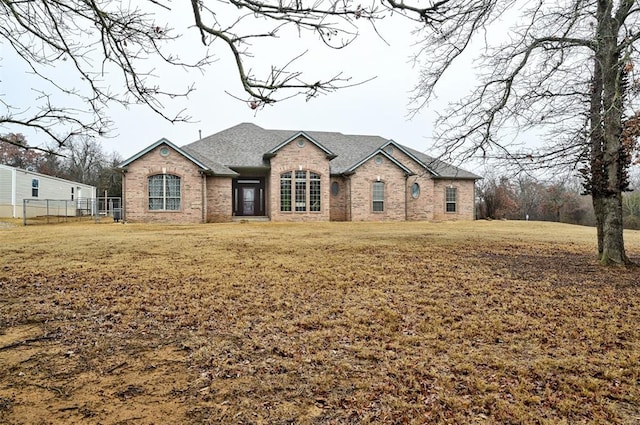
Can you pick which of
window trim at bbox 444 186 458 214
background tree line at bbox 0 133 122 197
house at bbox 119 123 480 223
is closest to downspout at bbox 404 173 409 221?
house at bbox 119 123 480 223

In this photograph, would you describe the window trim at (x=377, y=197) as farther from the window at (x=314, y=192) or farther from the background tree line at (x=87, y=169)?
the background tree line at (x=87, y=169)

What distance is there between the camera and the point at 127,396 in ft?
9.57

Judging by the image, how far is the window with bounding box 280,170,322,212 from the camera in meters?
22.9

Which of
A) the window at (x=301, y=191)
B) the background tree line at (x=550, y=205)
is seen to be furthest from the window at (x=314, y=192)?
the background tree line at (x=550, y=205)

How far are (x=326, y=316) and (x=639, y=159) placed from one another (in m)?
7.58

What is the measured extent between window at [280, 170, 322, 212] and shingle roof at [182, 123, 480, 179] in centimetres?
181

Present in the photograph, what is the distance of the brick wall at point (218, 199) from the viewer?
72.7 feet

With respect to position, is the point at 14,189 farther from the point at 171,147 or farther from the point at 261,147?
the point at 261,147

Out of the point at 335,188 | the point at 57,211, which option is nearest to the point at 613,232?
the point at 335,188

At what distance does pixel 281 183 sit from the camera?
22.9m

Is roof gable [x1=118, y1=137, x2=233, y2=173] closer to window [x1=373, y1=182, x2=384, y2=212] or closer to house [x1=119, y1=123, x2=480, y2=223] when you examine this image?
house [x1=119, y1=123, x2=480, y2=223]

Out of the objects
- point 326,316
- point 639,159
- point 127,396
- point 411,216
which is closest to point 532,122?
point 639,159

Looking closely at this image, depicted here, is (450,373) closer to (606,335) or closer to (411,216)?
(606,335)

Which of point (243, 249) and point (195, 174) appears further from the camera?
point (195, 174)
